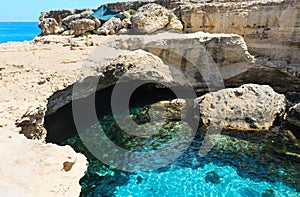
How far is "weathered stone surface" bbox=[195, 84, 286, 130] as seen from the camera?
11.3 meters

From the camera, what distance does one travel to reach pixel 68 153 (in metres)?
4.38

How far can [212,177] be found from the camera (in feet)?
27.9

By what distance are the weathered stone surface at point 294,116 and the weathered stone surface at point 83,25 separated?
1684 cm

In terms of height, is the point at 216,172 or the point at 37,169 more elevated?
the point at 37,169

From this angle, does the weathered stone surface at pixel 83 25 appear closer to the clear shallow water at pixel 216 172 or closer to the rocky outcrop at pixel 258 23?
the rocky outcrop at pixel 258 23

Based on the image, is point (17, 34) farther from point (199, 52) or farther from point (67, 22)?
point (199, 52)

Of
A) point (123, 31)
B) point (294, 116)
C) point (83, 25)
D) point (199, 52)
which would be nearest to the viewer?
point (294, 116)

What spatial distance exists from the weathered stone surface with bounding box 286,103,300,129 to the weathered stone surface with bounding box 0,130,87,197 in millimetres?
10501

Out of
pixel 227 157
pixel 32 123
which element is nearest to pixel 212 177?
pixel 227 157

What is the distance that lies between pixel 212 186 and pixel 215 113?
4272 mm

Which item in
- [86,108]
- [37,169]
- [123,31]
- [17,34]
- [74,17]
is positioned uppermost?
[74,17]

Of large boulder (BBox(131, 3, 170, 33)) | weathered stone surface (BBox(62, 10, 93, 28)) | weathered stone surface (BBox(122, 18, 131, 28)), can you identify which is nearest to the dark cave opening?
large boulder (BBox(131, 3, 170, 33))

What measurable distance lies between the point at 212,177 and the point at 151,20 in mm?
11961

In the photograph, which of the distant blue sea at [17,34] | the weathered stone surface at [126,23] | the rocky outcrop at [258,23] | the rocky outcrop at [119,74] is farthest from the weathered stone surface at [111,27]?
the distant blue sea at [17,34]
